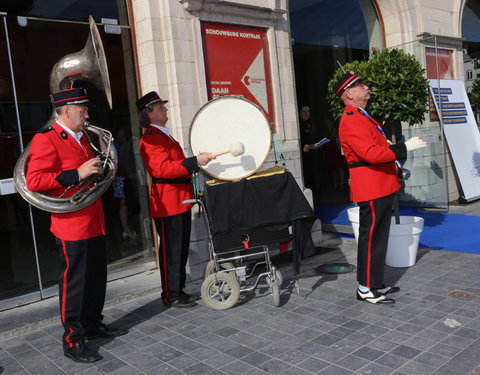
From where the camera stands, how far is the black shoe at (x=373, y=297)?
3959 millimetres

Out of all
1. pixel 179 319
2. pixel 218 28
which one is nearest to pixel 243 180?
pixel 179 319

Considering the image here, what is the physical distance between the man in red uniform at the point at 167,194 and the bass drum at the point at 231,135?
27 centimetres

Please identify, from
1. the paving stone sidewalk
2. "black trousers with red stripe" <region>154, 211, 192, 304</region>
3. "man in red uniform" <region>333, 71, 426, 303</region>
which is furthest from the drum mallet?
the paving stone sidewalk

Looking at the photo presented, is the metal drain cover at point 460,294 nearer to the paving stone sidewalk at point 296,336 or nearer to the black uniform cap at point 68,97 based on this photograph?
the paving stone sidewalk at point 296,336

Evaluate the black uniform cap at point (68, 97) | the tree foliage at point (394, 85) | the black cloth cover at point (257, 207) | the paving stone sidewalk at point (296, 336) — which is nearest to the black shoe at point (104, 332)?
the paving stone sidewalk at point (296, 336)

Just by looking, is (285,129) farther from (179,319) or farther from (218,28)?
(179,319)

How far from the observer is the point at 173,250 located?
13.9 feet

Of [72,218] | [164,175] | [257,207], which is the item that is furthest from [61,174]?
[257,207]

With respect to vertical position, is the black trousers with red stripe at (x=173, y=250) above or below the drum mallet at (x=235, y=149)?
below

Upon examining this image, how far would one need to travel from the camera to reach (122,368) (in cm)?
317

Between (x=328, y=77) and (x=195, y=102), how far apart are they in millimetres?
4350

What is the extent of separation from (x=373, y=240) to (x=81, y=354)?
95.1 inches

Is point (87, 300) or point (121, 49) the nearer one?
point (87, 300)

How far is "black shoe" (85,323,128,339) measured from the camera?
3688 mm
